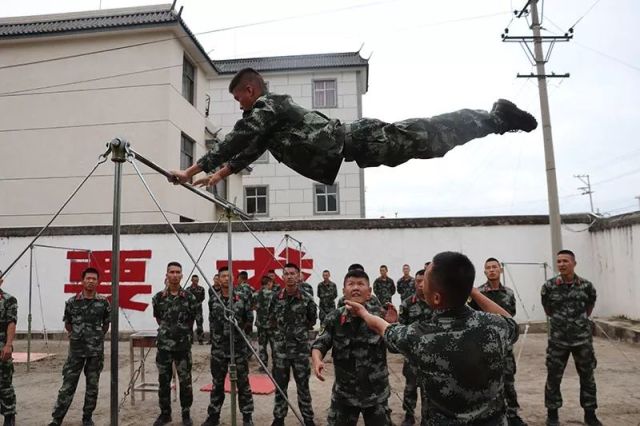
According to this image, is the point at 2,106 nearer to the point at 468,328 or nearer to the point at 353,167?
the point at 353,167

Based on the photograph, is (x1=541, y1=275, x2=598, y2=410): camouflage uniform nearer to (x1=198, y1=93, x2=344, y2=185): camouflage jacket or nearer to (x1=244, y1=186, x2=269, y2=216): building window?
(x1=198, y1=93, x2=344, y2=185): camouflage jacket

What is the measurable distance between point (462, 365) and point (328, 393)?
4.55m

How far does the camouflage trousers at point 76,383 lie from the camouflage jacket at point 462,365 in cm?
409

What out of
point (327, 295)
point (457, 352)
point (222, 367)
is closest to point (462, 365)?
point (457, 352)

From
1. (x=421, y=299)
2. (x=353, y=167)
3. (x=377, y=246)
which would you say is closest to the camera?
(x=421, y=299)

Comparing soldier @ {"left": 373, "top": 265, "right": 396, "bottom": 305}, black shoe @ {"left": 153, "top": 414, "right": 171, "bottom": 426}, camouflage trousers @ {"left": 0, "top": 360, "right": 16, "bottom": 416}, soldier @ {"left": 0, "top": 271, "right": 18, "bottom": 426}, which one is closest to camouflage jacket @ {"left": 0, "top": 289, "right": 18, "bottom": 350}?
soldier @ {"left": 0, "top": 271, "right": 18, "bottom": 426}

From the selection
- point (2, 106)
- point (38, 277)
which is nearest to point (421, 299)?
point (38, 277)

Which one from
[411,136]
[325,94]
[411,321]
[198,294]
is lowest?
[411,321]

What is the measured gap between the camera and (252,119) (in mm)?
2588

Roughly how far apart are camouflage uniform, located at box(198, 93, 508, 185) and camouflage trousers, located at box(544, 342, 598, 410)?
2.97 m

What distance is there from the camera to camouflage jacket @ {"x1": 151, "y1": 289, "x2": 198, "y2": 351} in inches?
Result: 190

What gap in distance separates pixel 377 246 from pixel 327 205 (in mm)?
7278

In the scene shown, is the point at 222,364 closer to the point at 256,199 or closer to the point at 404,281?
the point at 404,281

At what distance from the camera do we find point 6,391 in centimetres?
454
